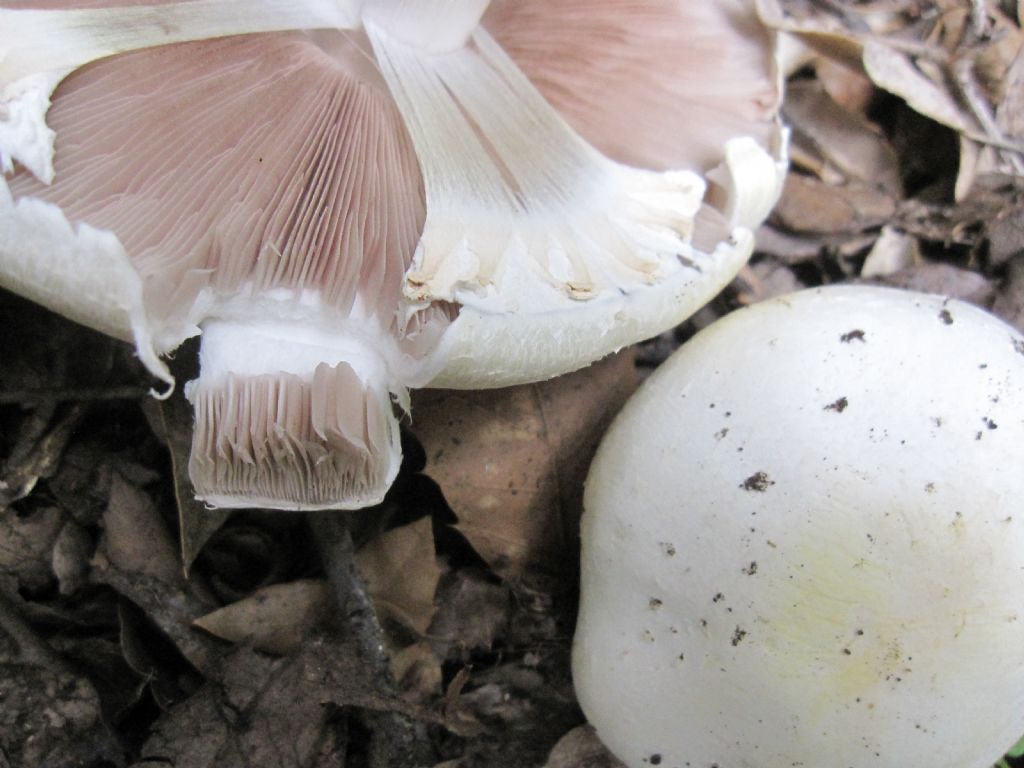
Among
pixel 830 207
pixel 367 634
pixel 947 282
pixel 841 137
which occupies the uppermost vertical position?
pixel 841 137


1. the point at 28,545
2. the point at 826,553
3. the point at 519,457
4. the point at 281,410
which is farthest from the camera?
the point at 519,457

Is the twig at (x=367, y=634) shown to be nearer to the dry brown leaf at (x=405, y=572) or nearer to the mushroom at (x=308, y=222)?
the dry brown leaf at (x=405, y=572)

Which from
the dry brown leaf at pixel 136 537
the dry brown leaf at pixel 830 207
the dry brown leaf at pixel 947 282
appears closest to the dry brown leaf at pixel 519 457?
the dry brown leaf at pixel 136 537

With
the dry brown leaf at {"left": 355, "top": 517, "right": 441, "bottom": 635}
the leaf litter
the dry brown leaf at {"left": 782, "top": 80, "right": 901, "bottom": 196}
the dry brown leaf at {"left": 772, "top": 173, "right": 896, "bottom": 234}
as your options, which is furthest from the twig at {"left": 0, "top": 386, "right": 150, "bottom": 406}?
the dry brown leaf at {"left": 782, "top": 80, "right": 901, "bottom": 196}

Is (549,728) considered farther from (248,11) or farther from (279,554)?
(248,11)

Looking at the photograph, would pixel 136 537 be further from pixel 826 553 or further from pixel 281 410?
pixel 826 553

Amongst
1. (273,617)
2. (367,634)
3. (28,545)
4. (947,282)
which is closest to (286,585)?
(273,617)
